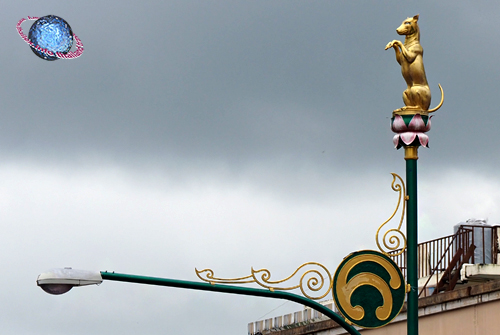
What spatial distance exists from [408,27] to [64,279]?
683 centimetres

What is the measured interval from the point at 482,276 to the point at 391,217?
849 centimetres

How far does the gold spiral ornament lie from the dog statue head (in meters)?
3.57

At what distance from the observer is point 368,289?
1616 cm

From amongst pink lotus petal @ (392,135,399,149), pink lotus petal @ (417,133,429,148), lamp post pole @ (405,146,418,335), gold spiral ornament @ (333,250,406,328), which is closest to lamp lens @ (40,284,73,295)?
gold spiral ornament @ (333,250,406,328)

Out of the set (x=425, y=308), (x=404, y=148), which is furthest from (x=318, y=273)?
(x=425, y=308)

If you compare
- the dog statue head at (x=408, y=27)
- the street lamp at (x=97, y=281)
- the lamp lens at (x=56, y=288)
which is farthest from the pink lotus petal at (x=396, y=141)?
the lamp lens at (x=56, y=288)

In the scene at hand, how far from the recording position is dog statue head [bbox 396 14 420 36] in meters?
17.1

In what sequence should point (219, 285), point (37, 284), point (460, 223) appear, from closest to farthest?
1. point (37, 284)
2. point (219, 285)
3. point (460, 223)

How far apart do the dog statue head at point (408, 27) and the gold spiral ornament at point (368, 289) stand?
3566 millimetres

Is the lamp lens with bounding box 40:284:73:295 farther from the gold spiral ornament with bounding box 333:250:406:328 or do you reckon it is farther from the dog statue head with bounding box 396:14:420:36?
the dog statue head with bounding box 396:14:420:36

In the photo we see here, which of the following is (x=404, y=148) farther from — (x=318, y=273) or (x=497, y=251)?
(x=497, y=251)

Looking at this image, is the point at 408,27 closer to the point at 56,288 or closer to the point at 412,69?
the point at 412,69

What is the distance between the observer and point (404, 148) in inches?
657

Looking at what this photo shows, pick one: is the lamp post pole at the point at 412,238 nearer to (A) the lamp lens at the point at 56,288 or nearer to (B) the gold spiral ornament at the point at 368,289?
(B) the gold spiral ornament at the point at 368,289
